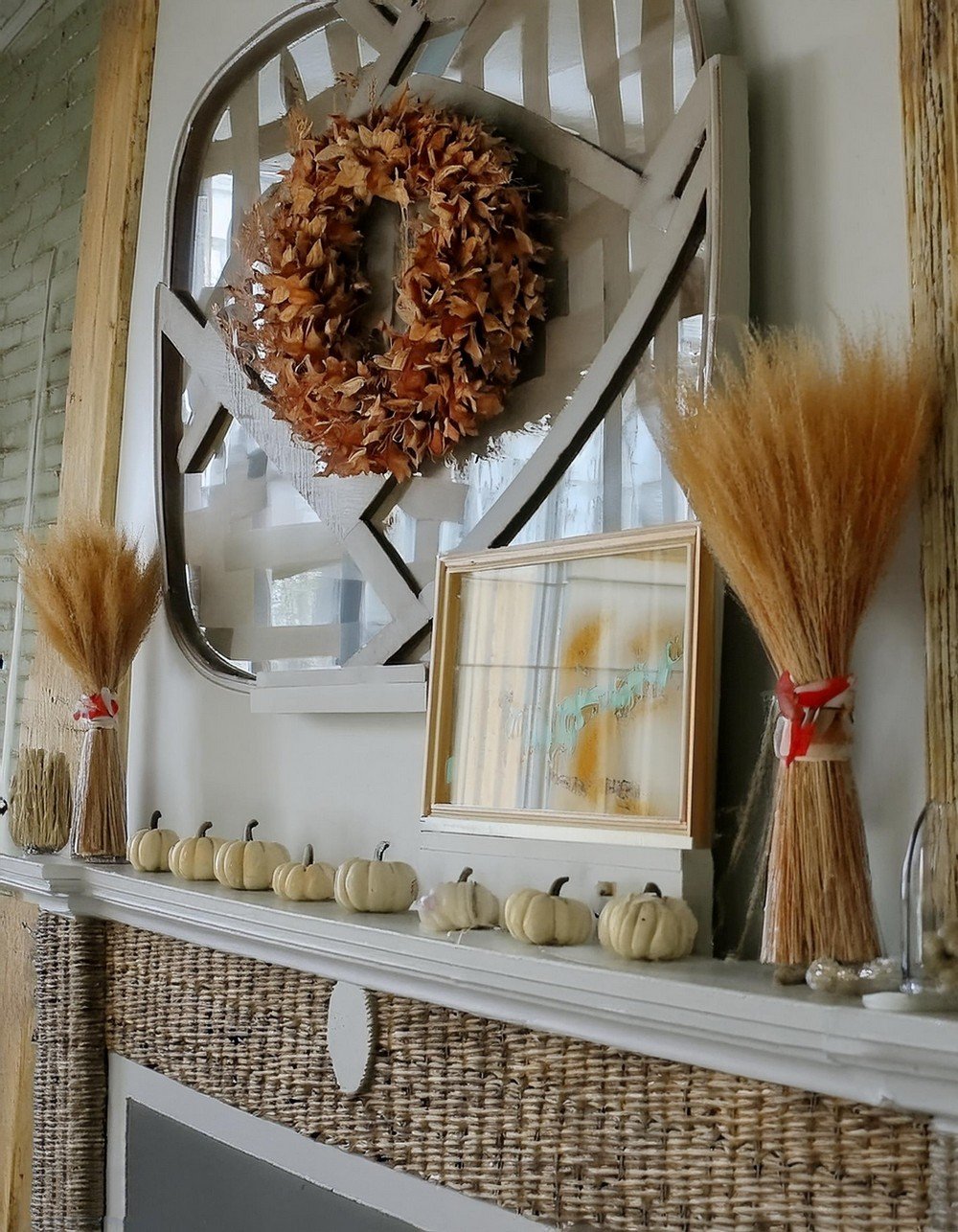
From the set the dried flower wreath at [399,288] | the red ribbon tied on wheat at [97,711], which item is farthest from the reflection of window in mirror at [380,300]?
the red ribbon tied on wheat at [97,711]

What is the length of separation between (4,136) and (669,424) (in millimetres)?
2562

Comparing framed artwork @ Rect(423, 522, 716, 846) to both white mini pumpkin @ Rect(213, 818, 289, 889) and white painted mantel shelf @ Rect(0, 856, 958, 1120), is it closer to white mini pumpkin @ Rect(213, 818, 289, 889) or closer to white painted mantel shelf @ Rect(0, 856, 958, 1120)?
white painted mantel shelf @ Rect(0, 856, 958, 1120)

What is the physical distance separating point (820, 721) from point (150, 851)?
1178mm

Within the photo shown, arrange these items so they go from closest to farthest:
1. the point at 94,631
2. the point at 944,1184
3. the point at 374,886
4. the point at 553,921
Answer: the point at 944,1184
the point at 553,921
the point at 374,886
the point at 94,631

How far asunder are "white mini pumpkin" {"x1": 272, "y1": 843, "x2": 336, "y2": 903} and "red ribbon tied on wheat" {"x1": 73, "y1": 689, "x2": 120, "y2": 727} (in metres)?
0.59

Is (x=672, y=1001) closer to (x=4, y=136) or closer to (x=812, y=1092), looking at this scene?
(x=812, y=1092)

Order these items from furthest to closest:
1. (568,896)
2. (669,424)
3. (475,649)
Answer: (475,649) < (568,896) < (669,424)

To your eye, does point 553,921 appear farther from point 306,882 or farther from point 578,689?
point 306,882

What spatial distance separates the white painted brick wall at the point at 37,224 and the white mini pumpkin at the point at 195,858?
1133mm

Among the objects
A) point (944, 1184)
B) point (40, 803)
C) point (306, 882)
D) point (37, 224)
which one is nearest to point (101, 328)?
point (37, 224)

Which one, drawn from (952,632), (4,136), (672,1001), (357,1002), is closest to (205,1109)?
(357,1002)

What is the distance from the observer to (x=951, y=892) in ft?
3.30

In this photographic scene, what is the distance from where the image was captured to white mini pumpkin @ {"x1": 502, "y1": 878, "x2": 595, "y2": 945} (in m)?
1.27

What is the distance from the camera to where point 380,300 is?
1809 millimetres
